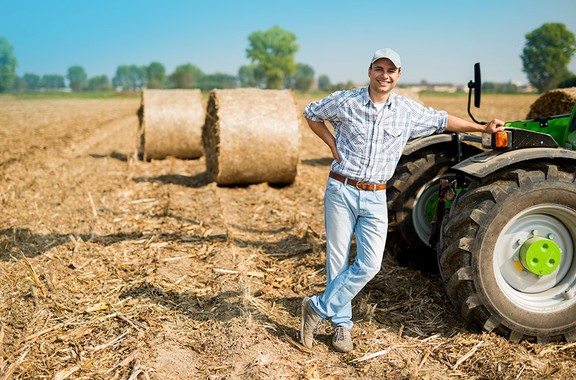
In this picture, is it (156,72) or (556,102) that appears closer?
(556,102)

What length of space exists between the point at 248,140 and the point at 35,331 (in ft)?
17.8

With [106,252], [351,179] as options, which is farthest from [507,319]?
[106,252]

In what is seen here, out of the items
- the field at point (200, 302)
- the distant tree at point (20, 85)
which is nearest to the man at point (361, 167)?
the field at point (200, 302)

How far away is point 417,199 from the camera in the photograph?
17.2 ft

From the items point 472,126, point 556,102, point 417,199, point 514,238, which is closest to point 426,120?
point 472,126

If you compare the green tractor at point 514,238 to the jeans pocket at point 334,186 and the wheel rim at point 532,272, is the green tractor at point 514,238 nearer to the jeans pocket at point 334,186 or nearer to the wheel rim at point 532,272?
the wheel rim at point 532,272

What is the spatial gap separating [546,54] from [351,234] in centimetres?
8963

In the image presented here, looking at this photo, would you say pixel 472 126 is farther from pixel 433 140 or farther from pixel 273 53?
pixel 273 53

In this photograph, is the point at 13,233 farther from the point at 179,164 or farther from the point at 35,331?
the point at 179,164

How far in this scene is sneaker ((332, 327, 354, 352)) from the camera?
3.91 meters

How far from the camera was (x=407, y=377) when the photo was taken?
3574 millimetres

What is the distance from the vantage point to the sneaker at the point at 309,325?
397 cm

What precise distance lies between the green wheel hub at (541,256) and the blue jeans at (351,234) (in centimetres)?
108

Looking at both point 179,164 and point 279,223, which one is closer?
point 279,223
